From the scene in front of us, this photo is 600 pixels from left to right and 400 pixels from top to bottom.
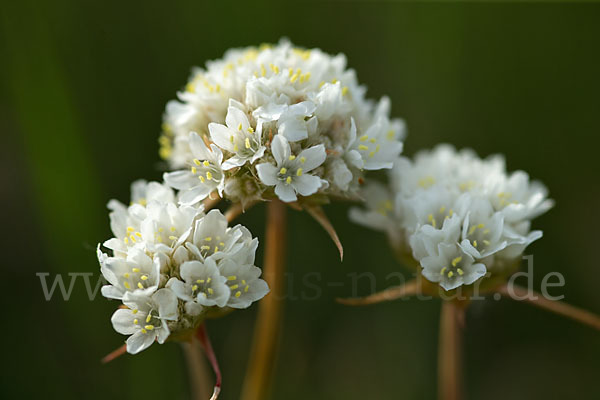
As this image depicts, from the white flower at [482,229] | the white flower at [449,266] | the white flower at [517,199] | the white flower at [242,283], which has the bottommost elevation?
the white flower at [242,283]

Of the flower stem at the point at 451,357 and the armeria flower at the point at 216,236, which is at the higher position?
the armeria flower at the point at 216,236

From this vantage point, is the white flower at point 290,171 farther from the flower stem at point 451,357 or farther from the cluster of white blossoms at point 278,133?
the flower stem at point 451,357

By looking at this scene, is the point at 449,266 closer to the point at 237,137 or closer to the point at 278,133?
the point at 278,133

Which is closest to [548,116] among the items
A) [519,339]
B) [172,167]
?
[519,339]

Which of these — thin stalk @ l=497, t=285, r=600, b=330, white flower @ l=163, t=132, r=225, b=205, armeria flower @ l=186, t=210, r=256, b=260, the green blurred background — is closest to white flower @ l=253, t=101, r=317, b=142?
white flower @ l=163, t=132, r=225, b=205

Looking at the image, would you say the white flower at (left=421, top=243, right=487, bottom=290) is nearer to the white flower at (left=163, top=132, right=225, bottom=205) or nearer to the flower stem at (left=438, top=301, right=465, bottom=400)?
the flower stem at (left=438, top=301, right=465, bottom=400)

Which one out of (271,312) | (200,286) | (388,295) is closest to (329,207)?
(271,312)

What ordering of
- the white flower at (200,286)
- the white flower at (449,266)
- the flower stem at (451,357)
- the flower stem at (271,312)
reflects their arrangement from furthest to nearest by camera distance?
the flower stem at (451,357)
the flower stem at (271,312)
the white flower at (449,266)
the white flower at (200,286)

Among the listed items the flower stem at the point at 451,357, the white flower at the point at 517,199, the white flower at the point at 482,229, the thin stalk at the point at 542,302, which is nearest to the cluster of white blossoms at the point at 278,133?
the white flower at the point at 482,229
